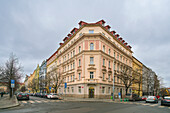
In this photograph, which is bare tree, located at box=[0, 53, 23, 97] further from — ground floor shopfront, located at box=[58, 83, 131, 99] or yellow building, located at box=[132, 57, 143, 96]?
yellow building, located at box=[132, 57, 143, 96]

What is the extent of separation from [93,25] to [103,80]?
14.0 meters

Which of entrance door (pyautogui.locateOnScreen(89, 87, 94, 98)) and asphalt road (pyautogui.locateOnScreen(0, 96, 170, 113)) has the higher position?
asphalt road (pyautogui.locateOnScreen(0, 96, 170, 113))

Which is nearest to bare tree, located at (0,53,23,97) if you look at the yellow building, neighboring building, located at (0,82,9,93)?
neighboring building, located at (0,82,9,93)

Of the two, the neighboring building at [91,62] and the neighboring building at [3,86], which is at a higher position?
the neighboring building at [91,62]

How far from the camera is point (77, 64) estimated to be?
4006cm

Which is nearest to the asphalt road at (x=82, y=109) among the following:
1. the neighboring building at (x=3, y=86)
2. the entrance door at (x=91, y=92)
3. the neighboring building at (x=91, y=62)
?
the neighboring building at (x=91, y=62)

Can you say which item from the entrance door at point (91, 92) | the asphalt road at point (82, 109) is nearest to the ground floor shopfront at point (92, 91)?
the entrance door at point (91, 92)

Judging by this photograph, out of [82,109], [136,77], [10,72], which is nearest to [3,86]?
[10,72]

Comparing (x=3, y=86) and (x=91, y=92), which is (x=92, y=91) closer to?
(x=91, y=92)

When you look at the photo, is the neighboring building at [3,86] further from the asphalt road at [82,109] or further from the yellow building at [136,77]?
the yellow building at [136,77]

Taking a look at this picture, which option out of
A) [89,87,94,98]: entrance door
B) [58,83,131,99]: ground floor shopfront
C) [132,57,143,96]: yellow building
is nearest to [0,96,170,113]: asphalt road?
[58,83,131,99]: ground floor shopfront

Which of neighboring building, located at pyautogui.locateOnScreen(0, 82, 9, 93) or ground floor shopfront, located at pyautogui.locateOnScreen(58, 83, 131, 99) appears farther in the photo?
neighboring building, located at pyautogui.locateOnScreen(0, 82, 9, 93)

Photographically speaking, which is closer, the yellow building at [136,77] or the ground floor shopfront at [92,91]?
the ground floor shopfront at [92,91]

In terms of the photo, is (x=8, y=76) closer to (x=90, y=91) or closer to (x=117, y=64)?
(x=90, y=91)
